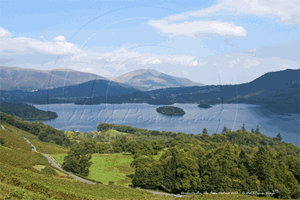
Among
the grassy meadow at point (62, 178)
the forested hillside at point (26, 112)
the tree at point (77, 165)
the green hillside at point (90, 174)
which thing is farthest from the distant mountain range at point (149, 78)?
the forested hillside at point (26, 112)

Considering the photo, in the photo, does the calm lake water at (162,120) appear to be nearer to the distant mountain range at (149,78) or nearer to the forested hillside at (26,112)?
the forested hillside at (26,112)

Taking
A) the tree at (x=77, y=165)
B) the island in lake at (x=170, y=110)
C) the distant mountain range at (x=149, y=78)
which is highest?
the distant mountain range at (x=149, y=78)

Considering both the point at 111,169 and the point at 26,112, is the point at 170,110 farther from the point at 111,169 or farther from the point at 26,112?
the point at 111,169

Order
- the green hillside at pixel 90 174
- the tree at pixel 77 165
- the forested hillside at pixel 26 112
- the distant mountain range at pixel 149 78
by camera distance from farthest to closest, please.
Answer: the forested hillside at pixel 26 112 → the distant mountain range at pixel 149 78 → the tree at pixel 77 165 → the green hillside at pixel 90 174

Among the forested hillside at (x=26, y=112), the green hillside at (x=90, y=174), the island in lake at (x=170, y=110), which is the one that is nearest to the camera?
the green hillside at (x=90, y=174)

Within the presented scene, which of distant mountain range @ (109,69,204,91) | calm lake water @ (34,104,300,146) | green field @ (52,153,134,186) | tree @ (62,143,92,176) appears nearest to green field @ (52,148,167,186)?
green field @ (52,153,134,186)

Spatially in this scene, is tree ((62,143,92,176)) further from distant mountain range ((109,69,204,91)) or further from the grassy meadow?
distant mountain range ((109,69,204,91))

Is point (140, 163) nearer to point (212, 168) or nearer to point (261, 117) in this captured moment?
point (212, 168)

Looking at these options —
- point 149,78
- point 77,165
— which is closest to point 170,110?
point 149,78
